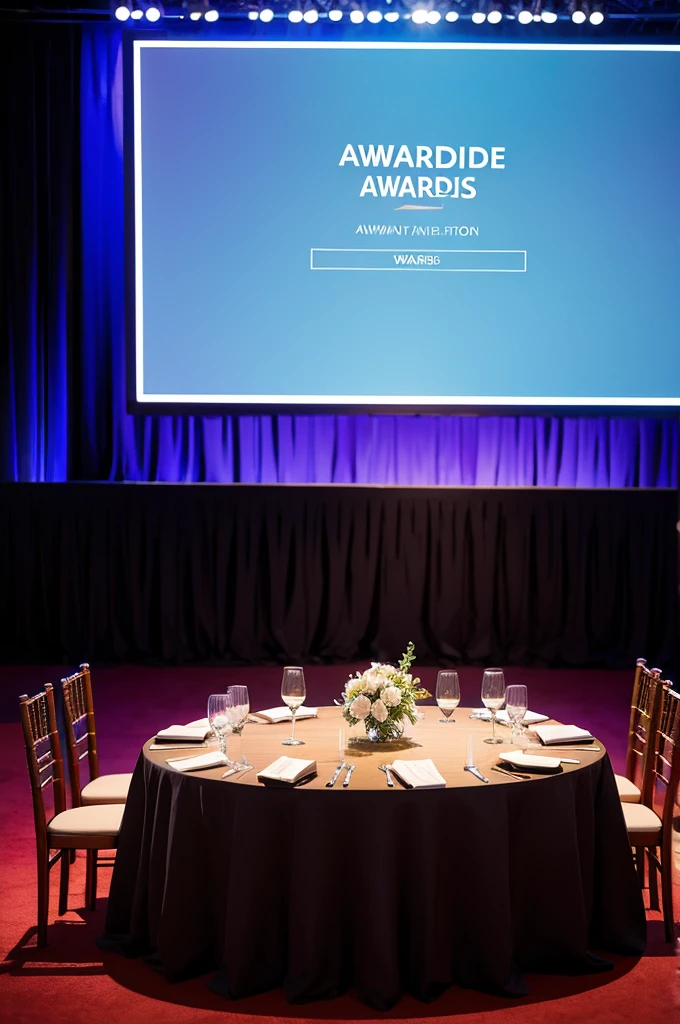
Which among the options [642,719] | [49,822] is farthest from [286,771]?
[642,719]

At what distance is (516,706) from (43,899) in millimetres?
1602

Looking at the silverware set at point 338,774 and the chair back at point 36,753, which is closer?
the silverware set at point 338,774

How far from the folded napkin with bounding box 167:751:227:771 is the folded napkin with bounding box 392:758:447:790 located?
0.51 meters

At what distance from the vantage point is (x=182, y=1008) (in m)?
2.72

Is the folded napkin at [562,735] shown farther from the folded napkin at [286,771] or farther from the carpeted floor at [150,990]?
the folded napkin at [286,771]

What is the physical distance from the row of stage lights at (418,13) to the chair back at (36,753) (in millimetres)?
4796

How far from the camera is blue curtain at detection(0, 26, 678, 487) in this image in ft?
25.4

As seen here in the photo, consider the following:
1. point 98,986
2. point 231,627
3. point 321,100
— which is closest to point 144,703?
point 231,627

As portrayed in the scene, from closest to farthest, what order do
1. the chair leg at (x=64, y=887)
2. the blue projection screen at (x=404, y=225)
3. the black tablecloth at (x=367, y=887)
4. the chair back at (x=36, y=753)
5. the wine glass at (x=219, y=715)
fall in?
the black tablecloth at (x=367, y=887) < the wine glass at (x=219, y=715) < the chair back at (x=36, y=753) < the chair leg at (x=64, y=887) < the blue projection screen at (x=404, y=225)

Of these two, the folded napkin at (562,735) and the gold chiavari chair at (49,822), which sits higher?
the folded napkin at (562,735)

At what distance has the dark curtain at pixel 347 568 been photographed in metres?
7.39

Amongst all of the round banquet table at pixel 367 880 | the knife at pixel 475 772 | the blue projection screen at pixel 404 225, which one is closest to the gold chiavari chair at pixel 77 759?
the round banquet table at pixel 367 880

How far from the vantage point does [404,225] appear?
654 cm

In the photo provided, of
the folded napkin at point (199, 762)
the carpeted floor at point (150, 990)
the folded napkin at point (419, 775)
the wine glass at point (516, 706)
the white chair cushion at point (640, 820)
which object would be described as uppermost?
the wine glass at point (516, 706)
